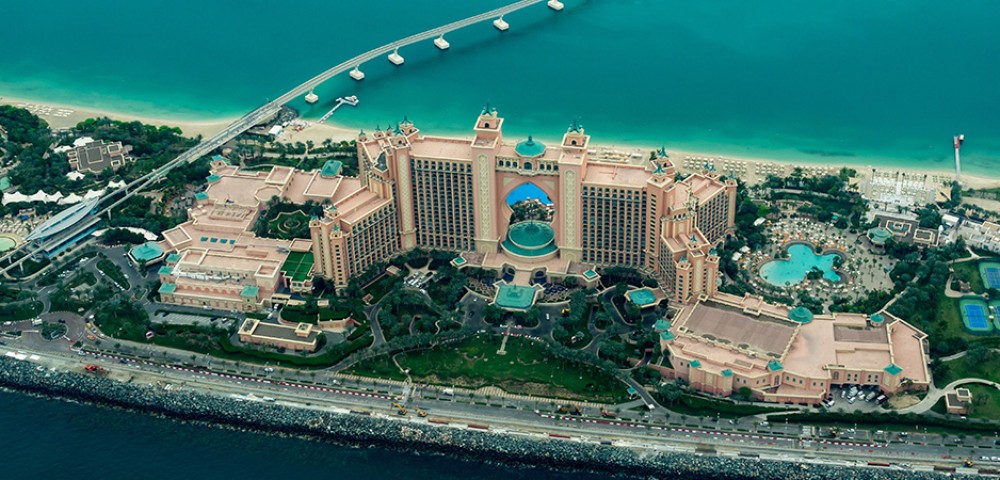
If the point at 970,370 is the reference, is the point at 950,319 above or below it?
above

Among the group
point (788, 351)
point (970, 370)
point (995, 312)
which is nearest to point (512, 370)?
point (788, 351)

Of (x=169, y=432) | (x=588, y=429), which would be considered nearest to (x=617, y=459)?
(x=588, y=429)

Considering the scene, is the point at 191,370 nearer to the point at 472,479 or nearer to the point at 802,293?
the point at 472,479

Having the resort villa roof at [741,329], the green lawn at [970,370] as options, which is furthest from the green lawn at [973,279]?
Answer: the resort villa roof at [741,329]

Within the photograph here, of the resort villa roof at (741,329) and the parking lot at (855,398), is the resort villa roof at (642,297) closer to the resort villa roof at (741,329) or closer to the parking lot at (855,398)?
the resort villa roof at (741,329)

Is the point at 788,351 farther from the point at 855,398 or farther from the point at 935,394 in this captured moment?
the point at 935,394

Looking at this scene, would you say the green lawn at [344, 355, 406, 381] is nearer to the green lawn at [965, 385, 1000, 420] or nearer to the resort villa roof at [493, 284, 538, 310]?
the resort villa roof at [493, 284, 538, 310]
